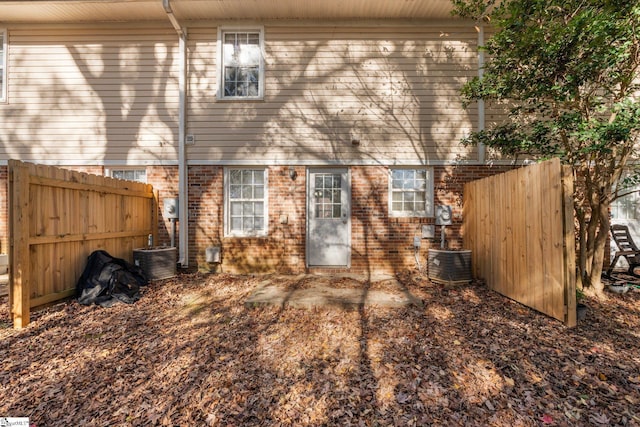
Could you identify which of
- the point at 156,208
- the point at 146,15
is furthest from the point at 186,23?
the point at 156,208

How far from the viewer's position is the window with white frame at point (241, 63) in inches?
239

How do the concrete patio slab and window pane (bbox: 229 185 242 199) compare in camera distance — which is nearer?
the concrete patio slab

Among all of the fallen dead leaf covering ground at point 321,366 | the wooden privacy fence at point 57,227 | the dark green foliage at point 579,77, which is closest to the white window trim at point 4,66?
the wooden privacy fence at point 57,227

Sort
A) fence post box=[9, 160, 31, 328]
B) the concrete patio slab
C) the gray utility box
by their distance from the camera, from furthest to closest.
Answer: the gray utility box, the concrete patio slab, fence post box=[9, 160, 31, 328]

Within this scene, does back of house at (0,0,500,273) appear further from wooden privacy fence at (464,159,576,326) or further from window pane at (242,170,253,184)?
wooden privacy fence at (464,159,576,326)

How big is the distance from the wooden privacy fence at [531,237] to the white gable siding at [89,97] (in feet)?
21.2

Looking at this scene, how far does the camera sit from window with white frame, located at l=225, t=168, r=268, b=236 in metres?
6.01

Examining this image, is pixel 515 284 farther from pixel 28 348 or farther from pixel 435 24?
pixel 28 348

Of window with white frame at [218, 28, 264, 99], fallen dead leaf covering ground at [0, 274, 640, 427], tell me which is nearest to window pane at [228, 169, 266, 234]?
window with white frame at [218, 28, 264, 99]

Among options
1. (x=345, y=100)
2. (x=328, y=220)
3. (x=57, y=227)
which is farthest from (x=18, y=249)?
(x=345, y=100)

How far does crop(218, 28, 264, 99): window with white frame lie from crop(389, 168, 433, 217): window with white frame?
3.62 m

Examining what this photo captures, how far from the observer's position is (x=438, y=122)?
19.5 ft

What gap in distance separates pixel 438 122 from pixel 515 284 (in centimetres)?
355

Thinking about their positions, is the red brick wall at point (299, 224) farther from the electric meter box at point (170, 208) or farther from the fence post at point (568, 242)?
the fence post at point (568, 242)
